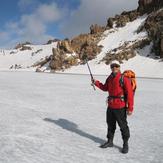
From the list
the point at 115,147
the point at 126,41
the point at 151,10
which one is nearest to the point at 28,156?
the point at 115,147

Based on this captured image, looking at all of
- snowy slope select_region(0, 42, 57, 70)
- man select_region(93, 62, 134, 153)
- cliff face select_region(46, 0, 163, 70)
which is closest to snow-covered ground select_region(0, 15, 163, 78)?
snowy slope select_region(0, 42, 57, 70)

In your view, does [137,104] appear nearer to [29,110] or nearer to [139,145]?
[29,110]

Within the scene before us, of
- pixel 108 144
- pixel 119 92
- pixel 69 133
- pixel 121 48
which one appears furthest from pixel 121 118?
pixel 121 48

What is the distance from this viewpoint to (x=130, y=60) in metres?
58.3

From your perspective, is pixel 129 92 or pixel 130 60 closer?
pixel 129 92

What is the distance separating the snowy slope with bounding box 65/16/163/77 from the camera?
52831mm

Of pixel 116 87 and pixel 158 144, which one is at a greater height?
pixel 116 87

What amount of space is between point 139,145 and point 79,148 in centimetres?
161

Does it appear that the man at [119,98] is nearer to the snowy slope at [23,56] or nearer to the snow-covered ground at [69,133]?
the snow-covered ground at [69,133]

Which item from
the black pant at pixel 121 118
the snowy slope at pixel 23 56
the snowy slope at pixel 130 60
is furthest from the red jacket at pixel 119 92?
the snowy slope at pixel 23 56

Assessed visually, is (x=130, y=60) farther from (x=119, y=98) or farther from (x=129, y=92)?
(x=129, y=92)

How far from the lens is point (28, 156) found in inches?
295

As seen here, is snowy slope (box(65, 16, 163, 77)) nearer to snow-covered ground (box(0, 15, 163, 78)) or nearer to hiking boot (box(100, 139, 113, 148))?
snow-covered ground (box(0, 15, 163, 78))

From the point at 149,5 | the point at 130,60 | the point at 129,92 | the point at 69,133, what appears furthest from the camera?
the point at 149,5
